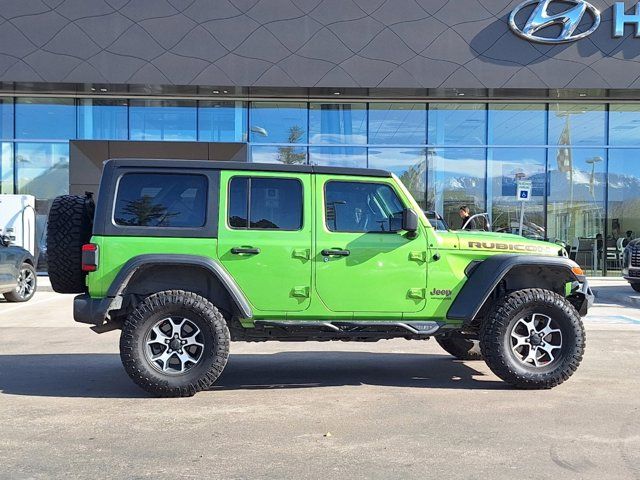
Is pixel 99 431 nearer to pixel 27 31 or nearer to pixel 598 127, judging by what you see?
pixel 27 31

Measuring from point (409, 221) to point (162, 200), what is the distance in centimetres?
228

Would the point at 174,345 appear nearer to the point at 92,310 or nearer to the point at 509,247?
the point at 92,310

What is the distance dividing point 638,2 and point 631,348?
1328cm

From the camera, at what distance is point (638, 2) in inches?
690

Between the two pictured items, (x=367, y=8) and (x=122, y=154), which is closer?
(x=367, y=8)

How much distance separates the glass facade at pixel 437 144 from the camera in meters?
19.9

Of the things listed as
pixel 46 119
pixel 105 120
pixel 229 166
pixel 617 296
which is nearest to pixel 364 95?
pixel 105 120

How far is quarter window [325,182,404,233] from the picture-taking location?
5836 mm

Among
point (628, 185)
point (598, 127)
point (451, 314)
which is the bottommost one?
point (451, 314)

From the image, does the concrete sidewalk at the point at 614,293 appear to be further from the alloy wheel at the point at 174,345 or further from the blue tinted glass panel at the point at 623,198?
the alloy wheel at the point at 174,345

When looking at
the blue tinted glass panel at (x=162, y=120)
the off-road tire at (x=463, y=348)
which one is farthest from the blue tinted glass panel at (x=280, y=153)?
the off-road tire at (x=463, y=348)

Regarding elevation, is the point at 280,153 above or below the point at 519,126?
below

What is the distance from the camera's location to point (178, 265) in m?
5.58

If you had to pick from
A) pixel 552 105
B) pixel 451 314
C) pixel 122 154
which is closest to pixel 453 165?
pixel 552 105
